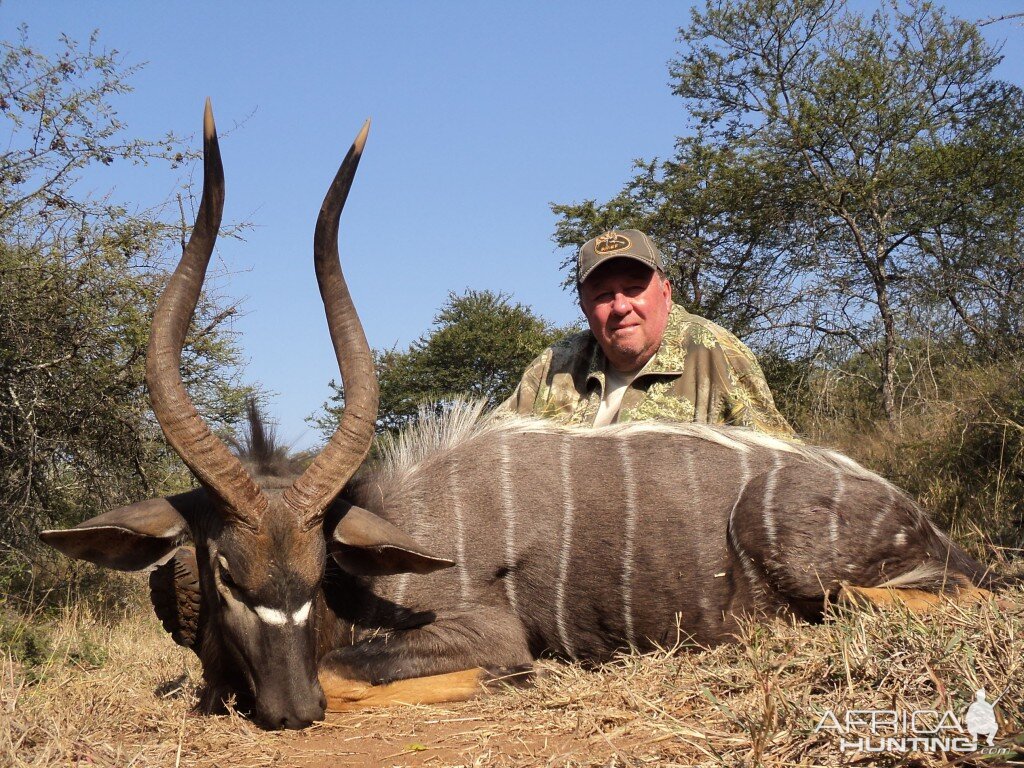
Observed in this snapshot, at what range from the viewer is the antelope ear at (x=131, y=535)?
3119mm

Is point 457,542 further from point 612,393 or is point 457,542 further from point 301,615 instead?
point 612,393

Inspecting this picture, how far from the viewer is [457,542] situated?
3.63 metres

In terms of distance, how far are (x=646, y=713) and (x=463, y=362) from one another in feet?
41.9

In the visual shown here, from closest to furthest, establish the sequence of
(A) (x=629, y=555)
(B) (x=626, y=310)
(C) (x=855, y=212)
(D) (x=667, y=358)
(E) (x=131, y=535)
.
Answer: (E) (x=131, y=535) < (A) (x=629, y=555) < (B) (x=626, y=310) < (D) (x=667, y=358) < (C) (x=855, y=212)

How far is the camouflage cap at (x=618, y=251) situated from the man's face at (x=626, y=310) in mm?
44

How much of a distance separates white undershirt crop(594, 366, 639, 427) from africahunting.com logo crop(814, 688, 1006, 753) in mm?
2675

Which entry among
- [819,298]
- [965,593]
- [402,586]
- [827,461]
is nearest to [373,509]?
[402,586]

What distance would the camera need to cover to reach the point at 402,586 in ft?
11.7

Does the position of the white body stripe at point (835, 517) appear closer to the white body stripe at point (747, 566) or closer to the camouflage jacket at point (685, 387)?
the white body stripe at point (747, 566)

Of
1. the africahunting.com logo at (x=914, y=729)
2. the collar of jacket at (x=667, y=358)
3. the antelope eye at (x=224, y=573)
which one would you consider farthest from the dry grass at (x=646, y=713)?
the collar of jacket at (x=667, y=358)

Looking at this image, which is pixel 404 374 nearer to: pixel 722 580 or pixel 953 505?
pixel 953 505

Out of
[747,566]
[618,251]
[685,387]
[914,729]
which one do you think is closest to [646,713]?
[914,729]

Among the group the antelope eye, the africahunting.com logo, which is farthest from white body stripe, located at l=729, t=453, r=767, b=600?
the antelope eye

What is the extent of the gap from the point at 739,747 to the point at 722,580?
1517 mm
